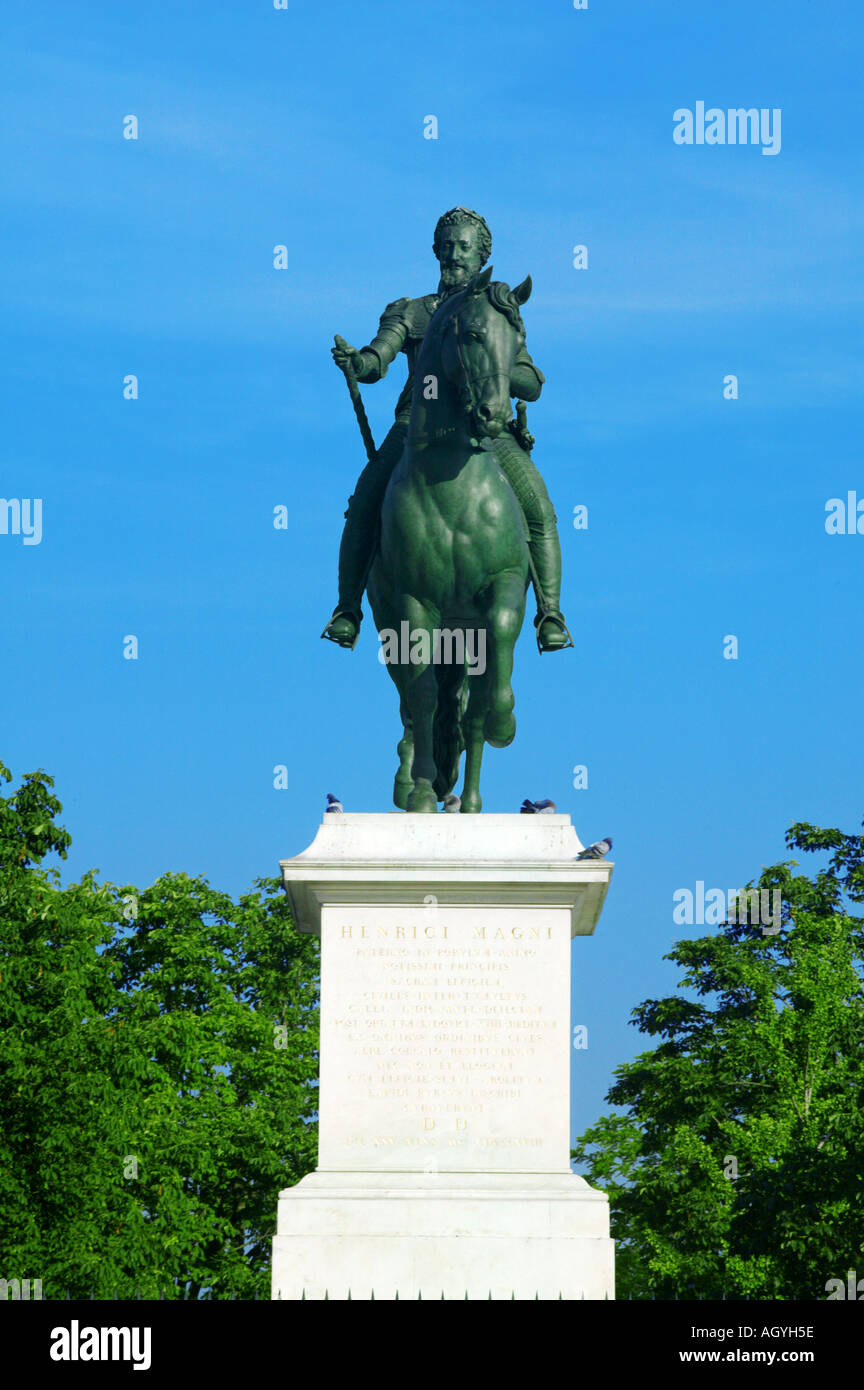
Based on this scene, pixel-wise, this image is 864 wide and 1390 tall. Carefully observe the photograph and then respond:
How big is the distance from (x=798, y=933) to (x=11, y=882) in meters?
19.7

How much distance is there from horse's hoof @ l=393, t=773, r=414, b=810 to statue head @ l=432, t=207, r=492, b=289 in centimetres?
423

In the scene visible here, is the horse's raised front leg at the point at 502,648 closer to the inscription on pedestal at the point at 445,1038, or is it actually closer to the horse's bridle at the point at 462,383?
the horse's bridle at the point at 462,383

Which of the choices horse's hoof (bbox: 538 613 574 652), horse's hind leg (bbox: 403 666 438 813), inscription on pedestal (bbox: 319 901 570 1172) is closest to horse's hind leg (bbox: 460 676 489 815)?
horse's hind leg (bbox: 403 666 438 813)

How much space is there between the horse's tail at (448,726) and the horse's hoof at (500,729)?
0.47 meters

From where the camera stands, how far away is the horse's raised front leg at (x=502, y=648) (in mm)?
17359

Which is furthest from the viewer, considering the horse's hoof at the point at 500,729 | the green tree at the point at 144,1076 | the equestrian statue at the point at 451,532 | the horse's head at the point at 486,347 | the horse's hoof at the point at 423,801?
the green tree at the point at 144,1076

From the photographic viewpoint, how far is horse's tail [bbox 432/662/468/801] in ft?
58.8

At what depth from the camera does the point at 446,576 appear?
57.2ft

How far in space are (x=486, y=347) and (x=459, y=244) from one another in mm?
2239

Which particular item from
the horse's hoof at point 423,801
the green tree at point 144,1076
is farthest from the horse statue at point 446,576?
the green tree at point 144,1076
